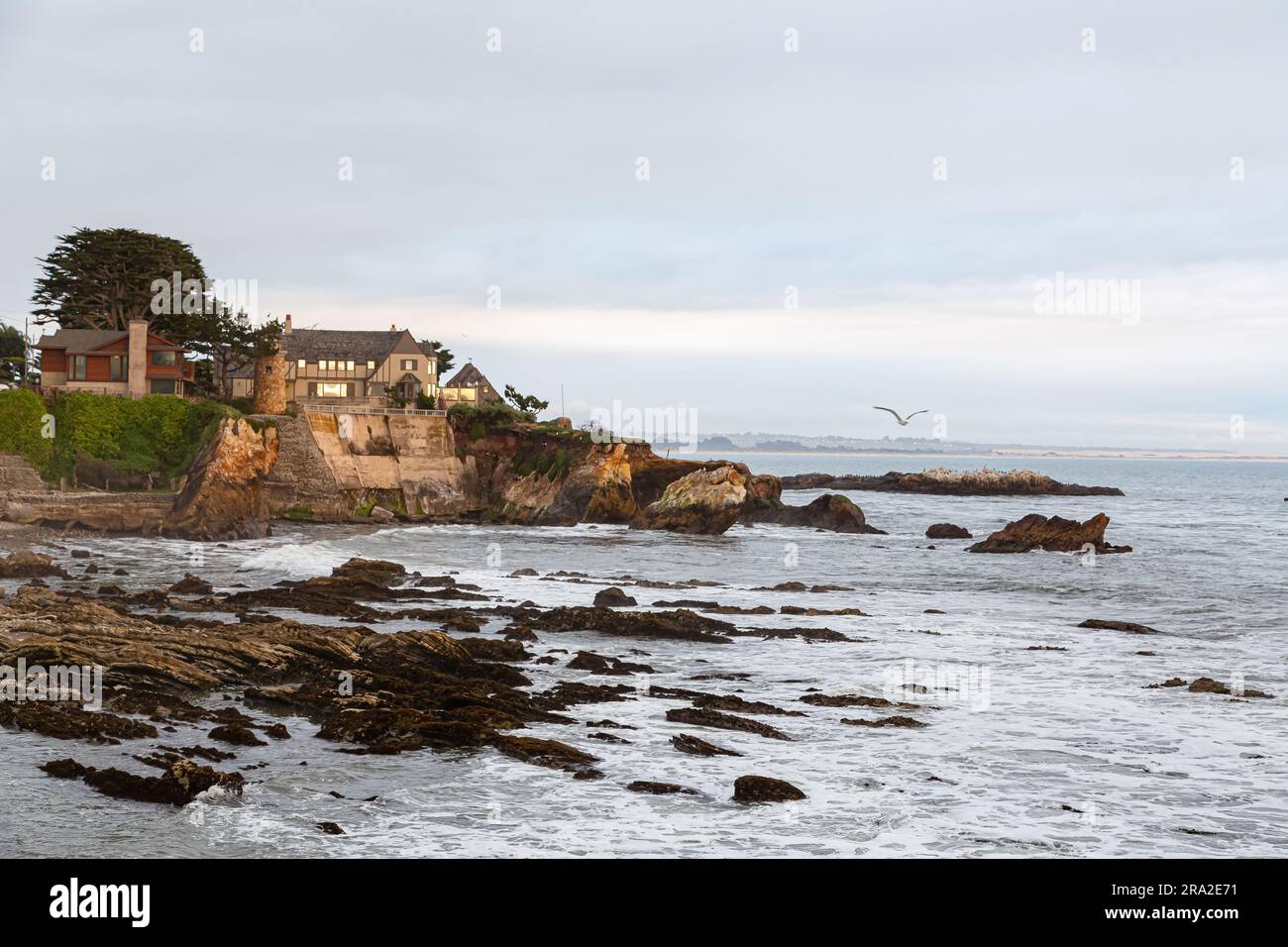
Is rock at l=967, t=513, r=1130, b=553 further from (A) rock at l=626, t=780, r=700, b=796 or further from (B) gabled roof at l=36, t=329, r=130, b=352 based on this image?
(B) gabled roof at l=36, t=329, r=130, b=352

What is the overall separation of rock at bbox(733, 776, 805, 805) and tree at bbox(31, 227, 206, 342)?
246ft

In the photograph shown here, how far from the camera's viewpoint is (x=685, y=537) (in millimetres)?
69625

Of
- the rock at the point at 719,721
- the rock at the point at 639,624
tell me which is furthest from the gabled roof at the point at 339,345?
the rock at the point at 719,721

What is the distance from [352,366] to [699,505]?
38388mm

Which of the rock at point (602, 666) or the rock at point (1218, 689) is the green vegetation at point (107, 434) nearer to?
the rock at point (602, 666)

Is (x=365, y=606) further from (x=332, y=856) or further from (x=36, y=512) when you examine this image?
(x=36, y=512)

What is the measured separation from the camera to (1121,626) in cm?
3606

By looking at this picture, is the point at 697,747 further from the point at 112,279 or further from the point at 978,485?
the point at 978,485

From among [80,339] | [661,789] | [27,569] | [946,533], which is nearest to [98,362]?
[80,339]

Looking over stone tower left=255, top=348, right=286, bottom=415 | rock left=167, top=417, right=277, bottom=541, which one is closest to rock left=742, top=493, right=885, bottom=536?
stone tower left=255, top=348, right=286, bottom=415

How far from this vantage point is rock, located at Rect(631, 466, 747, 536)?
73688mm

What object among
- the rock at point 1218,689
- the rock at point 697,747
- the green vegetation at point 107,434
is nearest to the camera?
the rock at point 697,747

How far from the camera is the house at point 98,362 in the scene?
73188mm
